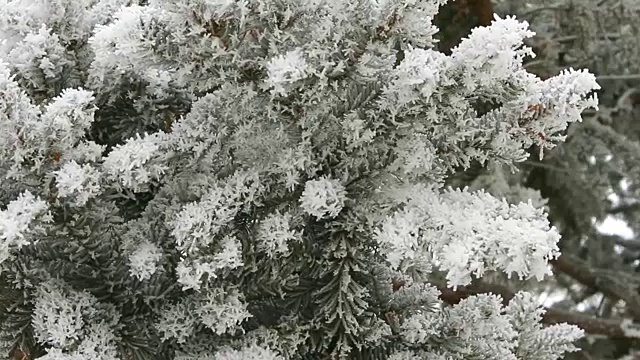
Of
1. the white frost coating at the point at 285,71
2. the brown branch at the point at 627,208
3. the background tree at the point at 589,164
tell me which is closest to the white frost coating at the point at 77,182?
the white frost coating at the point at 285,71

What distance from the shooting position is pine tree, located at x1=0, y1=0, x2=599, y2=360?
76 cm

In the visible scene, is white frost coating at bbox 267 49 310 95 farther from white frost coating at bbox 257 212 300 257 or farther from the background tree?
the background tree

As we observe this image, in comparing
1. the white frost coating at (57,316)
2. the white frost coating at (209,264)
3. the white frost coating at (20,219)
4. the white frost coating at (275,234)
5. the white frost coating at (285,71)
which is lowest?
the white frost coating at (57,316)

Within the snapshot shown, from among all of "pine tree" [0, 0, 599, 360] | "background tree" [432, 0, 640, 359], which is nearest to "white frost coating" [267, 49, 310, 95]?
"pine tree" [0, 0, 599, 360]

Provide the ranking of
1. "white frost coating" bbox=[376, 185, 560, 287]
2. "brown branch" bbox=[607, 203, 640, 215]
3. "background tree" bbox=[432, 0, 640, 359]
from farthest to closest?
"brown branch" bbox=[607, 203, 640, 215], "background tree" bbox=[432, 0, 640, 359], "white frost coating" bbox=[376, 185, 560, 287]

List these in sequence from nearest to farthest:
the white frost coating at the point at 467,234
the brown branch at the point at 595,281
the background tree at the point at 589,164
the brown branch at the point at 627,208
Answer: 1. the white frost coating at the point at 467,234
2. the background tree at the point at 589,164
3. the brown branch at the point at 595,281
4. the brown branch at the point at 627,208

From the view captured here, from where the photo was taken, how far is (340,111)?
84cm

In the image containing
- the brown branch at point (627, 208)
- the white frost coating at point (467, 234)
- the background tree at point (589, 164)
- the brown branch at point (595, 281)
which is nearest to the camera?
the white frost coating at point (467, 234)

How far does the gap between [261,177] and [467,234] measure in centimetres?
24

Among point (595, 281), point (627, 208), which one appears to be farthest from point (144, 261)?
point (627, 208)

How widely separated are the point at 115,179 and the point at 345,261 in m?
0.26

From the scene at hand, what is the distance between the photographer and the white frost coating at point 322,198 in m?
0.81

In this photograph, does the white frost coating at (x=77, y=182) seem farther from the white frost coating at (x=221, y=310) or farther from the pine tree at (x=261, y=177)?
the white frost coating at (x=221, y=310)

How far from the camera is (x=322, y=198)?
0.81m
